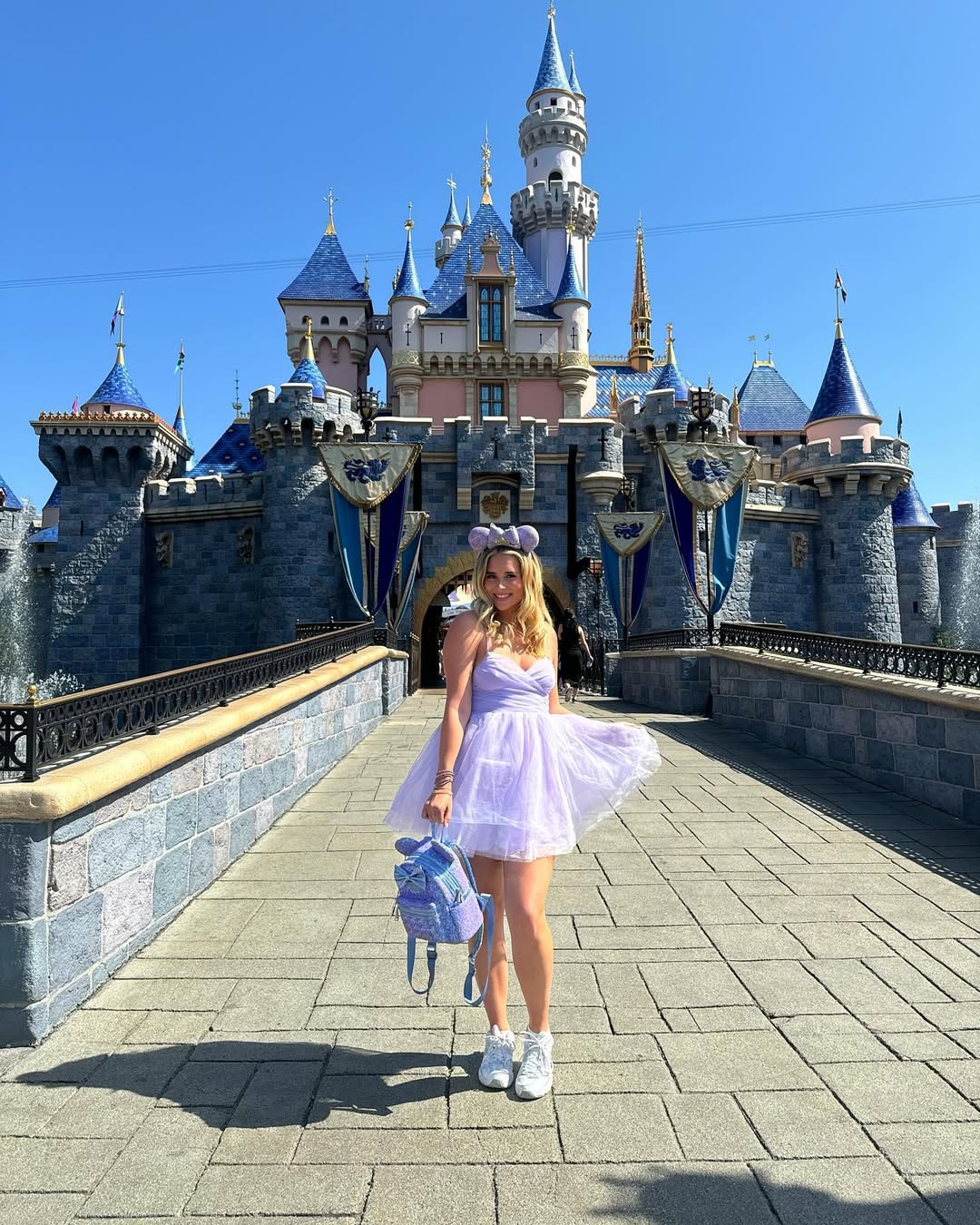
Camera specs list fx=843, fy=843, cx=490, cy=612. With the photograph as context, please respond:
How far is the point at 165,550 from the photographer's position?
22641 millimetres

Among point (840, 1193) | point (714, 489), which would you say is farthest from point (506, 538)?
point (714, 489)

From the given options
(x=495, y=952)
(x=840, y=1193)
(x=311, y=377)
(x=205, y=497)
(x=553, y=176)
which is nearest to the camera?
(x=840, y=1193)

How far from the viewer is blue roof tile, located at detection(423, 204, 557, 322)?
89.7 feet

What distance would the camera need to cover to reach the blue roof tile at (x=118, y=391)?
24.7 metres

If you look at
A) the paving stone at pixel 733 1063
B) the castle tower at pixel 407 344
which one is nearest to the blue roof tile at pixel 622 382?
the castle tower at pixel 407 344

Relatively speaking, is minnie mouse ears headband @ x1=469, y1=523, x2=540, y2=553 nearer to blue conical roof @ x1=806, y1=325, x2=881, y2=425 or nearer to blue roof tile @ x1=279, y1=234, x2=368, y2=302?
blue conical roof @ x1=806, y1=325, x2=881, y2=425

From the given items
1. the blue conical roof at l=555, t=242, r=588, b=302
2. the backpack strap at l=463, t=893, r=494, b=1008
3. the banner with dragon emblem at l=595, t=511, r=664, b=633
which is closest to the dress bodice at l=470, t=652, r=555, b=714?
the backpack strap at l=463, t=893, r=494, b=1008

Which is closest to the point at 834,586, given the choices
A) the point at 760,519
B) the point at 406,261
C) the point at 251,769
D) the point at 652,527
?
the point at 760,519

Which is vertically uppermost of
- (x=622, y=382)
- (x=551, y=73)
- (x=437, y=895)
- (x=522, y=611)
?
(x=551, y=73)

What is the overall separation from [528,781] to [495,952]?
54 cm

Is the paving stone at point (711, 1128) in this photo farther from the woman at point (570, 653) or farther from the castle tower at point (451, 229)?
the castle tower at point (451, 229)

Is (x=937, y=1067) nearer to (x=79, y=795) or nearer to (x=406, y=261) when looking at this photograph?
(x=79, y=795)

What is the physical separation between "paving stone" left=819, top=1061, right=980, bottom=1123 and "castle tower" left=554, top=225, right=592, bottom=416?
25.0 meters

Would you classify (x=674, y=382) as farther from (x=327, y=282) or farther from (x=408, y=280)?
(x=327, y=282)
